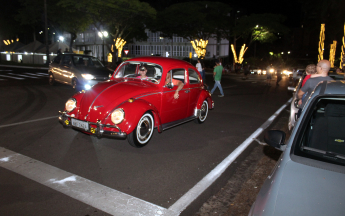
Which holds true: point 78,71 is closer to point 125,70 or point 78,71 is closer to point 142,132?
point 125,70

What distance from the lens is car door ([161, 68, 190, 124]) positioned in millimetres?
6176

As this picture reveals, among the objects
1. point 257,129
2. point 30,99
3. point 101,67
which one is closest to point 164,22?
point 101,67

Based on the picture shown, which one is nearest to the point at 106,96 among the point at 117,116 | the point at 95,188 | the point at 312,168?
the point at 117,116

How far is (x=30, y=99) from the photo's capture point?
1077cm

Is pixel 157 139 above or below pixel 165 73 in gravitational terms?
below

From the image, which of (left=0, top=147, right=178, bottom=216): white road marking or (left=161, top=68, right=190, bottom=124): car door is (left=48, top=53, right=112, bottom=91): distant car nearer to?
(left=161, top=68, right=190, bottom=124): car door

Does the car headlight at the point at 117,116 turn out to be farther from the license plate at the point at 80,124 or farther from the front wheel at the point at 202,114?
the front wheel at the point at 202,114

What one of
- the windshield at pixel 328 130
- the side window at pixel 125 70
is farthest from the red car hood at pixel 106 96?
the windshield at pixel 328 130

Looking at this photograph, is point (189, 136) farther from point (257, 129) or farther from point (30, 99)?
point (30, 99)

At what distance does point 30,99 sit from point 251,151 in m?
8.88

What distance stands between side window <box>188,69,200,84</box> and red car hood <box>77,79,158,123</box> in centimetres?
157

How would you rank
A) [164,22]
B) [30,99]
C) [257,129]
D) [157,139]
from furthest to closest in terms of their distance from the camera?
[164,22], [30,99], [257,129], [157,139]

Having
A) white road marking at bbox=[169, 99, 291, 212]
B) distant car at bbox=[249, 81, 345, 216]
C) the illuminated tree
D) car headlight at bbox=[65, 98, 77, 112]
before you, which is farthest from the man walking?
the illuminated tree

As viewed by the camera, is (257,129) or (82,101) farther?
A: (257,129)
